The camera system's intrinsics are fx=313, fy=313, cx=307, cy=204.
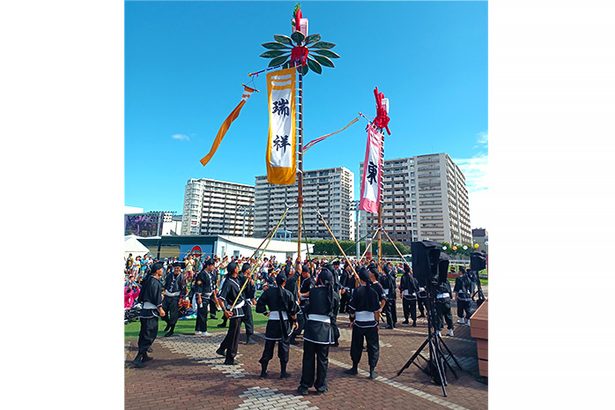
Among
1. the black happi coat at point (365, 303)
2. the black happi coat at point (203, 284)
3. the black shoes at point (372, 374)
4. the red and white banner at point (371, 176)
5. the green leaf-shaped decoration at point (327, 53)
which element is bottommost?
the black shoes at point (372, 374)

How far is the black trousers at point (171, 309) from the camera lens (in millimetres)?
9938

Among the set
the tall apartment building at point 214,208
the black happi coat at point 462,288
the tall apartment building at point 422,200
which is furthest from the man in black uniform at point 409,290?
the tall apartment building at point 214,208

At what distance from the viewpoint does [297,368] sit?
7051 mm

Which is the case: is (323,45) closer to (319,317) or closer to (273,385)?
(319,317)

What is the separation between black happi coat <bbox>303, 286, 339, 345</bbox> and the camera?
585 cm

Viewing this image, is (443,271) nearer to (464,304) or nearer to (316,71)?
(464,304)

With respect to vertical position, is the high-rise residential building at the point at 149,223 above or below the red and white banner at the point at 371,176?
below

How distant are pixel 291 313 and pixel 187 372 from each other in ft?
8.23

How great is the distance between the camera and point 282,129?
28.8ft

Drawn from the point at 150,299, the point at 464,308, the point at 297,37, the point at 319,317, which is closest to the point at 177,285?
the point at 150,299

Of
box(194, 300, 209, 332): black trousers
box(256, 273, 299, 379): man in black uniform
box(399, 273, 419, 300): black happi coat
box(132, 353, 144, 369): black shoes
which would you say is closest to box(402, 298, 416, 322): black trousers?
box(399, 273, 419, 300): black happi coat

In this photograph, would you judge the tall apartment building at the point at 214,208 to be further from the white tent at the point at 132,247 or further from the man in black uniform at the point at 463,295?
the man in black uniform at the point at 463,295

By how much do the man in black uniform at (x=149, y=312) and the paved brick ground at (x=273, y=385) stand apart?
313 mm

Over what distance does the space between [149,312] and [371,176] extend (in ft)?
28.7
